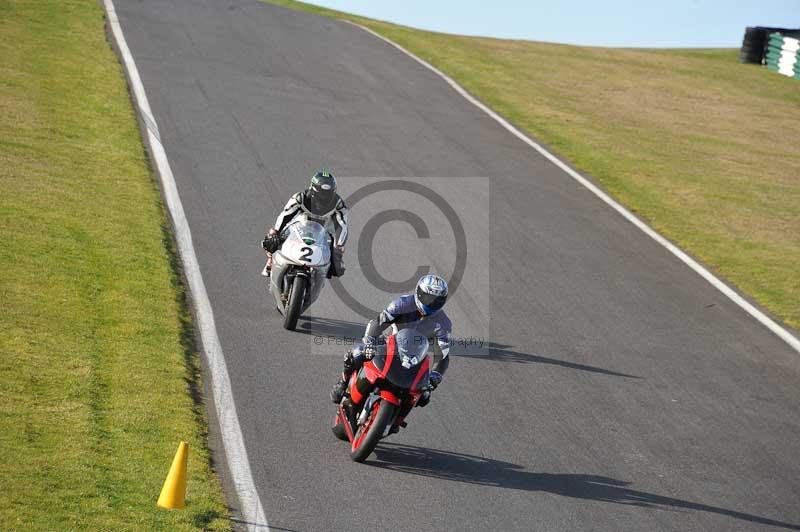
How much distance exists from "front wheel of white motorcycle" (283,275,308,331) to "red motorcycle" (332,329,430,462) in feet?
9.88

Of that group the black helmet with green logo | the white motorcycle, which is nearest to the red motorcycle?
the white motorcycle

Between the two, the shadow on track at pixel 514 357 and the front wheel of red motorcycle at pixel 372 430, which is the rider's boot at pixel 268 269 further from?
the front wheel of red motorcycle at pixel 372 430

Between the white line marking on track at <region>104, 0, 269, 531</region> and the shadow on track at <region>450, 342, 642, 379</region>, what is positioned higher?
the white line marking on track at <region>104, 0, 269, 531</region>

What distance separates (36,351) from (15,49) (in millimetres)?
16610

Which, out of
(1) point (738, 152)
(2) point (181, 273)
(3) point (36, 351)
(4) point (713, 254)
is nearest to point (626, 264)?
(4) point (713, 254)

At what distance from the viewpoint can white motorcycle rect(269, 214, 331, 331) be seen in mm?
13000

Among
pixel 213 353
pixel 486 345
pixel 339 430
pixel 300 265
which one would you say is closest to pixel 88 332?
pixel 213 353

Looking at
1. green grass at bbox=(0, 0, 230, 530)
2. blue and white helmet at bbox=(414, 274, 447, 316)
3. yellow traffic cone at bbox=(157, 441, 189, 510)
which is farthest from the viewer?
blue and white helmet at bbox=(414, 274, 447, 316)

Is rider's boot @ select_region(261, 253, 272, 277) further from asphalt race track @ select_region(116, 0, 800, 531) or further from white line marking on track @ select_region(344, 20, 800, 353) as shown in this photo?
white line marking on track @ select_region(344, 20, 800, 353)

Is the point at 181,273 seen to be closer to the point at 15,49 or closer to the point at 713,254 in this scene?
the point at 713,254

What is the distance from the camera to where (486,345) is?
13.5 m

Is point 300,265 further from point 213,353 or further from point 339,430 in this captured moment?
point 339,430

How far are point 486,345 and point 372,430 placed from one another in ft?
14.0

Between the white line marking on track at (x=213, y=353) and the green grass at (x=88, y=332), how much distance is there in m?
0.22
